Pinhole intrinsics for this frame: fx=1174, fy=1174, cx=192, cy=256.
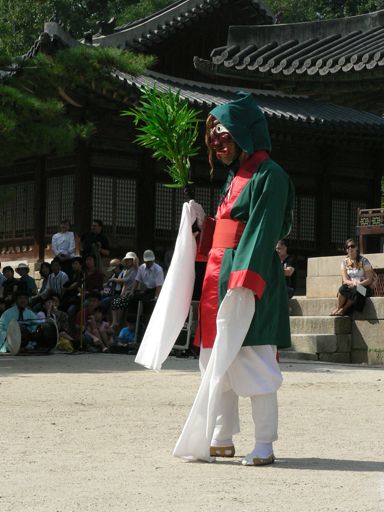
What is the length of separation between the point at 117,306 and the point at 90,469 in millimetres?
10590

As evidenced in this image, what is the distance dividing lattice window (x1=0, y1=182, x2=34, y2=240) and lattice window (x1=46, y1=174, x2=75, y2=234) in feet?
1.88

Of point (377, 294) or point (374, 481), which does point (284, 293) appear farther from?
point (377, 294)

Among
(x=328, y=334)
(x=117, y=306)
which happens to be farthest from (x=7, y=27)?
(x=328, y=334)

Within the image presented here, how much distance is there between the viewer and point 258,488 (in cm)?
538

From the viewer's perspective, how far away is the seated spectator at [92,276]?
17.0 metres

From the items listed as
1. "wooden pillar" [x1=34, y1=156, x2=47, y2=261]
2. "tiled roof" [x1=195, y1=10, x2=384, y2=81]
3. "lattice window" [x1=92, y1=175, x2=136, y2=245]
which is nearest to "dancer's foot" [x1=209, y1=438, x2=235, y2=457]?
"tiled roof" [x1=195, y1=10, x2=384, y2=81]

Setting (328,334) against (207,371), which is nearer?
(207,371)

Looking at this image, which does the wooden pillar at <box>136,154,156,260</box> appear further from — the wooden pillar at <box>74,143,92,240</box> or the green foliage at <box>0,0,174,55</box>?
the green foliage at <box>0,0,174,55</box>

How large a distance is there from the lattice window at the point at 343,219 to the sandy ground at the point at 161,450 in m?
12.8

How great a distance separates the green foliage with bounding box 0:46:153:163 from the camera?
1420cm

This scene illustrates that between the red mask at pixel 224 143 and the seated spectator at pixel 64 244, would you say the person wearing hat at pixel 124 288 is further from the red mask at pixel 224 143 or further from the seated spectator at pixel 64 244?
the red mask at pixel 224 143

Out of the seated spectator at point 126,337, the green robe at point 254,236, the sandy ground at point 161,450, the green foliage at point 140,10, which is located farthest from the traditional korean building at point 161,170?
the green foliage at point 140,10

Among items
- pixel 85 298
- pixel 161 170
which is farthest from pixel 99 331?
pixel 161 170

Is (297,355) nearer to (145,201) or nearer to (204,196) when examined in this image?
(145,201)
